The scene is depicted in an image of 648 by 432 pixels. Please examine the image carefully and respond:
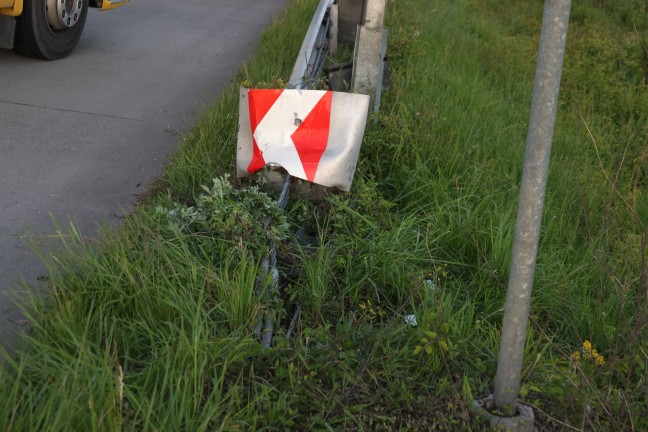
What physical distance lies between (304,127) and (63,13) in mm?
4262

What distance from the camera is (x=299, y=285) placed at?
173 inches

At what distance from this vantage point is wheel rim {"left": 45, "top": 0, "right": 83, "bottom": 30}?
8453 mm

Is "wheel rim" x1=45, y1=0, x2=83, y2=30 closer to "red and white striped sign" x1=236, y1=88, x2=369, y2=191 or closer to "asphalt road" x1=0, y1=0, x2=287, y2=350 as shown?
"asphalt road" x1=0, y1=0, x2=287, y2=350

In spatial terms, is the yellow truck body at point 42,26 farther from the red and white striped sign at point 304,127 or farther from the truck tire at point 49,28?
the red and white striped sign at point 304,127

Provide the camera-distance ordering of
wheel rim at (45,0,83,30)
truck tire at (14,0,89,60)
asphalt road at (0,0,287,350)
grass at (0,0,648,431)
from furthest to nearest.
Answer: wheel rim at (45,0,83,30) → truck tire at (14,0,89,60) → asphalt road at (0,0,287,350) → grass at (0,0,648,431)

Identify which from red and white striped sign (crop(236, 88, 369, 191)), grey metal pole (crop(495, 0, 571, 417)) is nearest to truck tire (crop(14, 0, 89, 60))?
red and white striped sign (crop(236, 88, 369, 191))

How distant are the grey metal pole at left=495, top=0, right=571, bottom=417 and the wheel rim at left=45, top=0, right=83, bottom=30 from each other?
6.36 metres

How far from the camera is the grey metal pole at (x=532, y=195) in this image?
9.93 ft

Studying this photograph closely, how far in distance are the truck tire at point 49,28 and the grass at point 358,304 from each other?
7.46ft

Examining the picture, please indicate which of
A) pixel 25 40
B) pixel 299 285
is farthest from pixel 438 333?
pixel 25 40

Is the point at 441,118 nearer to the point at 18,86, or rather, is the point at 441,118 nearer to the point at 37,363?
the point at 18,86

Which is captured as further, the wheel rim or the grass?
the wheel rim

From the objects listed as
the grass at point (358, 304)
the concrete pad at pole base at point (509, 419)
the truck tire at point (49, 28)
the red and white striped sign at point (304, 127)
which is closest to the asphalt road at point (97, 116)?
the truck tire at point (49, 28)

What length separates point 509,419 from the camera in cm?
338
